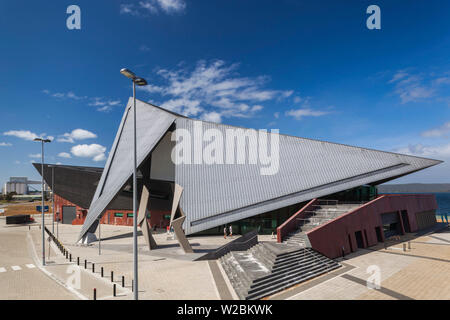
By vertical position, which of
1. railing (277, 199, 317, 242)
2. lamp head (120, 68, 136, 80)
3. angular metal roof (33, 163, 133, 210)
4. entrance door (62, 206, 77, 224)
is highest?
lamp head (120, 68, 136, 80)

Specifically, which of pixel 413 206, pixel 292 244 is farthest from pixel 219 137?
pixel 413 206

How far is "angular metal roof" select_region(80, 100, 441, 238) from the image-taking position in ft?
68.7

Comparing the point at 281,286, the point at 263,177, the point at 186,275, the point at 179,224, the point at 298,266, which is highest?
the point at 263,177

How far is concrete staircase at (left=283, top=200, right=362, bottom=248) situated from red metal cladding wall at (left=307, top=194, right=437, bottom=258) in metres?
1.03

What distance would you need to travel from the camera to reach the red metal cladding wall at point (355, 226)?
1811 cm

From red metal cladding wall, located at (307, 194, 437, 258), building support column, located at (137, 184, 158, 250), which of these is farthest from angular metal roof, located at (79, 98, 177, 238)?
red metal cladding wall, located at (307, 194, 437, 258)

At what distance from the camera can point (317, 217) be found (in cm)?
2180

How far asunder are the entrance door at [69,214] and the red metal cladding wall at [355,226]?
4260 cm

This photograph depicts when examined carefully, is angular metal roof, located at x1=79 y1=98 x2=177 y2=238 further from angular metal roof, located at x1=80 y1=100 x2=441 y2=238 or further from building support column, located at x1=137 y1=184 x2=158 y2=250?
building support column, located at x1=137 y1=184 x2=158 y2=250

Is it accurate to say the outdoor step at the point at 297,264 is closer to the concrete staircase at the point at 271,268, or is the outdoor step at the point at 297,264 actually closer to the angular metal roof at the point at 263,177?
the concrete staircase at the point at 271,268

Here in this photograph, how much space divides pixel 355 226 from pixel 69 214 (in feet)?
148

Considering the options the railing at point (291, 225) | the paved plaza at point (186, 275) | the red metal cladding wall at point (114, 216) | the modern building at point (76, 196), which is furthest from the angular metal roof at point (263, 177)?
the modern building at point (76, 196)

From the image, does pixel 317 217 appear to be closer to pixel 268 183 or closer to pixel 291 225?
pixel 291 225

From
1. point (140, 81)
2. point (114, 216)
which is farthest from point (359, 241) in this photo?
point (114, 216)
